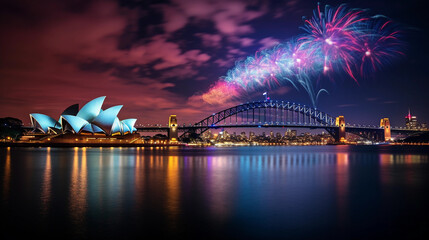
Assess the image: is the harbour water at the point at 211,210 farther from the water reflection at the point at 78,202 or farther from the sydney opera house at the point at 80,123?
the sydney opera house at the point at 80,123

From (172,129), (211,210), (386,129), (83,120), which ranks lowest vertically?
(211,210)

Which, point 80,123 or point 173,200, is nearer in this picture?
point 173,200

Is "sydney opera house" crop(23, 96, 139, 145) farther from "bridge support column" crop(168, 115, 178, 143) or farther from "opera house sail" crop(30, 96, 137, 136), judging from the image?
"bridge support column" crop(168, 115, 178, 143)

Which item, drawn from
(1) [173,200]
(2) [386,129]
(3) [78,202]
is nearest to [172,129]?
(2) [386,129]

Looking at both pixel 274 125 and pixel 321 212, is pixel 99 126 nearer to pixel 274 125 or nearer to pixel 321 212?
pixel 274 125

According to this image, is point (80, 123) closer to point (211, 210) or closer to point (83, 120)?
point (83, 120)

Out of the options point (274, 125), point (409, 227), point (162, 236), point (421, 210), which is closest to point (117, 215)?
point (162, 236)

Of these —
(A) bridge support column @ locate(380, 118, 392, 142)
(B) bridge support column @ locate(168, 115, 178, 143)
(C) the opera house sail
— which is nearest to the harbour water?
(C) the opera house sail

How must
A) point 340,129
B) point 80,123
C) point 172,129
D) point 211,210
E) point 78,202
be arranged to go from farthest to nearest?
point 340,129, point 172,129, point 80,123, point 78,202, point 211,210

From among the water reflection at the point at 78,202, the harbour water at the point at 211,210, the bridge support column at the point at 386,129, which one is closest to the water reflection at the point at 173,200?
the harbour water at the point at 211,210
